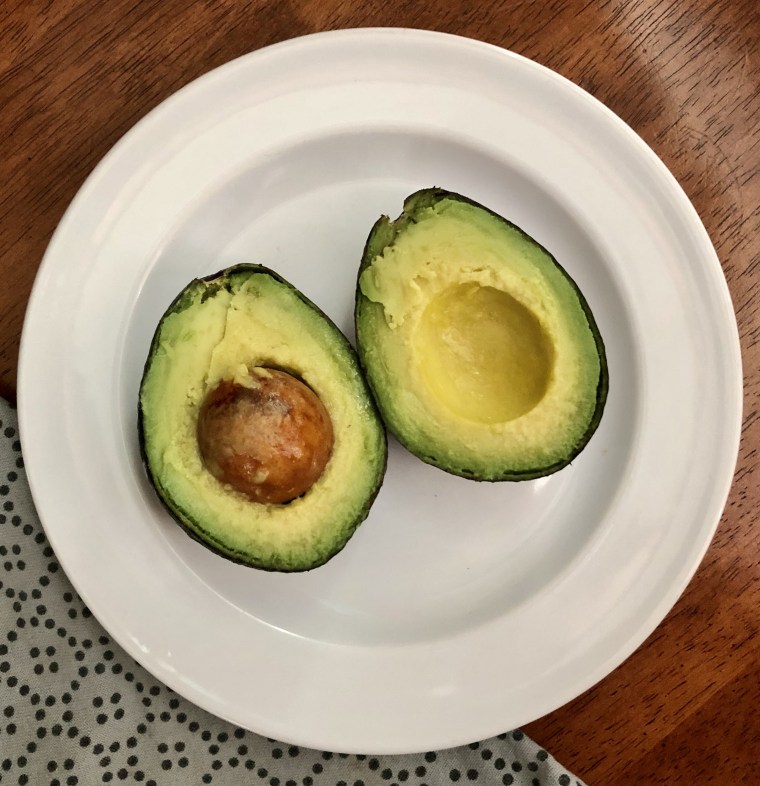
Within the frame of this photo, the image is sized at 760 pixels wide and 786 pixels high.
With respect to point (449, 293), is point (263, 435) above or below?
below

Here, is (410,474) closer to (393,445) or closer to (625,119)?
(393,445)

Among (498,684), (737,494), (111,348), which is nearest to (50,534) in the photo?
Result: (111,348)

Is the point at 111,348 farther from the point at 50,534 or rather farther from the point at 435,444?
the point at 435,444

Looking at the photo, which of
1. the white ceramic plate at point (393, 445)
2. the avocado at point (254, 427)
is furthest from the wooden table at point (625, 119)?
the avocado at point (254, 427)

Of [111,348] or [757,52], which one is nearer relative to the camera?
[111,348]

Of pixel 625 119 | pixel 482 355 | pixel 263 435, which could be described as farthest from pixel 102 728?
pixel 625 119

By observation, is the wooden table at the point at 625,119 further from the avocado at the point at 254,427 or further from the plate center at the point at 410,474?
the avocado at the point at 254,427
